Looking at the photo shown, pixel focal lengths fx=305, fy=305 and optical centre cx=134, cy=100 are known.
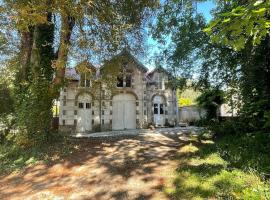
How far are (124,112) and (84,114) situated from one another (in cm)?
343

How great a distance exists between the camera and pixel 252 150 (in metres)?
10.5

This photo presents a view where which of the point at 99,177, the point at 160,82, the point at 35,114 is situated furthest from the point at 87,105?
the point at 99,177

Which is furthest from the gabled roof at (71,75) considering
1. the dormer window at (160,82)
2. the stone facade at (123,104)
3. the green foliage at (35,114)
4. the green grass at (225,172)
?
the green grass at (225,172)

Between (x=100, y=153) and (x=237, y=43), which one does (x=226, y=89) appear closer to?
(x=100, y=153)

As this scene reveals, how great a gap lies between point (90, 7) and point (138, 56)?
5302 mm

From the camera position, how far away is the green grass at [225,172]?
6.93m

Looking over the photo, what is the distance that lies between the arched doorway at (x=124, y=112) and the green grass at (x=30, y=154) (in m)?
11.9

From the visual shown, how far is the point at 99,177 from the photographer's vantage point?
942 cm

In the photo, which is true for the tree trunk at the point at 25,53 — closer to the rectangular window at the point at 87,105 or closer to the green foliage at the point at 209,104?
the rectangular window at the point at 87,105

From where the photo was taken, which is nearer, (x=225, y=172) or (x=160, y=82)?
(x=225, y=172)

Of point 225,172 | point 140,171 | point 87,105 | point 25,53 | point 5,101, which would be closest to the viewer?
point 225,172

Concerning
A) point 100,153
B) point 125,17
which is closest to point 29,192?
point 100,153

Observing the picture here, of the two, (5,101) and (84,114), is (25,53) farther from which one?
(84,114)

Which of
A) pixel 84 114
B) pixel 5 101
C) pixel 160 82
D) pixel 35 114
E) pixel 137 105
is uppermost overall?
pixel 160 82
